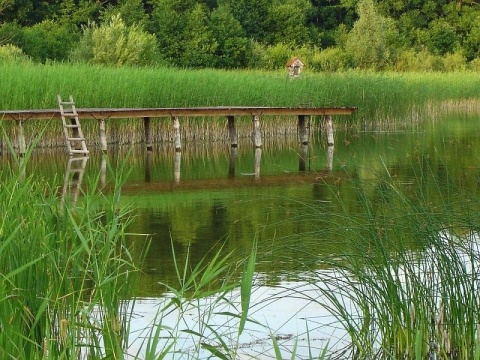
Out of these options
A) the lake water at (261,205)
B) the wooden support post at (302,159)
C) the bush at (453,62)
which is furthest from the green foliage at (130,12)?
the wooden support post at (302,159)

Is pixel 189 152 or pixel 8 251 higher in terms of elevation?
pixel 8 251

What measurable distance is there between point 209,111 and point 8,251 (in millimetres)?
15828

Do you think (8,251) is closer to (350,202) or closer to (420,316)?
(420,316)

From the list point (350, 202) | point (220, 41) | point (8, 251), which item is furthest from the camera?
point (220, 41)

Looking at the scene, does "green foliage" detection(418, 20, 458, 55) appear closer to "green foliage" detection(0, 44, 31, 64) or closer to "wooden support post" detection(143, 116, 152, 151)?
"green foliage" detection(0, 44, 31, 64)

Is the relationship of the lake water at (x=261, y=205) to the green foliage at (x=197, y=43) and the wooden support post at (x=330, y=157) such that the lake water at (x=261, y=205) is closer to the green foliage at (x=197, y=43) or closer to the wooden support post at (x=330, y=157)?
the wooden support post at (x=330, y=157)

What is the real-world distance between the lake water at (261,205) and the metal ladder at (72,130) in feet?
1.27

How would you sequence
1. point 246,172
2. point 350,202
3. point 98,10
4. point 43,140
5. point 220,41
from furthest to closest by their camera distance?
point 98,10 → point 220,41 → point 43,140 → point 246,172 → point 350,202

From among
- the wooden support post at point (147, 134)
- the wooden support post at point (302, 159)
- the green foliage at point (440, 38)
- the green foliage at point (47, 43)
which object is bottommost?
the wooden support post at point (302, 159)

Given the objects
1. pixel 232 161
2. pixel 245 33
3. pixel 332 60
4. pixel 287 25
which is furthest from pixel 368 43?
pixel 232 161

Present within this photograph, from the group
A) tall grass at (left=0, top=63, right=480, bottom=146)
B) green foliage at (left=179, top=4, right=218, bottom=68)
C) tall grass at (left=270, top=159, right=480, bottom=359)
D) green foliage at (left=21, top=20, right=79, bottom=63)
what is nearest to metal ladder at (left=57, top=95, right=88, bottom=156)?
tall grass at (left=0, top=63, right=480, bottom=146)

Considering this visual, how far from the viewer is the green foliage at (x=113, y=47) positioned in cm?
3195

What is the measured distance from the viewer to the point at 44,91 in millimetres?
20297

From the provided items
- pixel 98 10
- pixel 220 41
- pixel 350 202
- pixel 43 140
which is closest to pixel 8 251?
pixel 350 202
